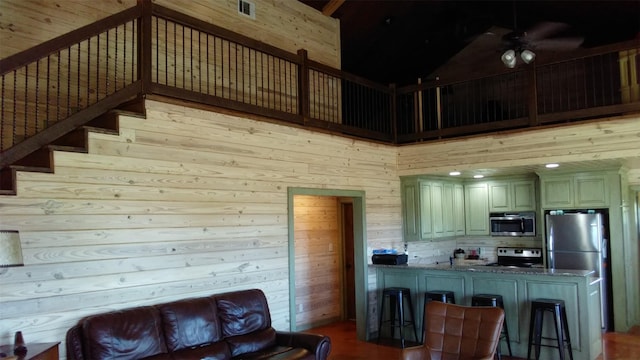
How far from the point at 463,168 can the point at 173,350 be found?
175 inches

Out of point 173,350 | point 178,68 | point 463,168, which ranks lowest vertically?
point 173,350

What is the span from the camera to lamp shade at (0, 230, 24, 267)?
2705 mm

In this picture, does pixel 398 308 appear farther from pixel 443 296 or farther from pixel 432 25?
pixel 432 25

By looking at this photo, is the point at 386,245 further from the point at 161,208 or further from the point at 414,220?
the point at 161,208

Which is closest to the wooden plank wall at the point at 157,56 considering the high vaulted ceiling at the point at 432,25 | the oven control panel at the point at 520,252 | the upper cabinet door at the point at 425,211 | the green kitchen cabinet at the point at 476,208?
the high vaulted ceiling at the point at 432,25

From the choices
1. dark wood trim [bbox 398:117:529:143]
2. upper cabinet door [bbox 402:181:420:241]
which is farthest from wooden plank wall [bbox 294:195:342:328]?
dark wood trim [bbox 398:117:529:143]

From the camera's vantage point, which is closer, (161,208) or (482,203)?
(161,208)

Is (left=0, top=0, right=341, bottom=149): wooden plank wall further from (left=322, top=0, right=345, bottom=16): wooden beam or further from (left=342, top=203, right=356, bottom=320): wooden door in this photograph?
(left=342, top=203, right=356, bottom=320): wooden door

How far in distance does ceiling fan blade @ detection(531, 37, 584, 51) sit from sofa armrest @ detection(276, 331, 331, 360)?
4.54 metres

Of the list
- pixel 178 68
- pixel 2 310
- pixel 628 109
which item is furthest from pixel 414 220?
pixel 2 310

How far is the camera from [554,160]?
19.2 feet

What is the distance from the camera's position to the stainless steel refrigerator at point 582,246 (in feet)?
21.6

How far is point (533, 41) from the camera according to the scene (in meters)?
6.12

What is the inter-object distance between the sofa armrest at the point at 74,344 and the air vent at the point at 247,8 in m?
4.46
